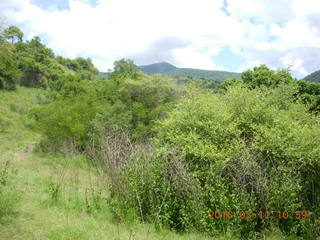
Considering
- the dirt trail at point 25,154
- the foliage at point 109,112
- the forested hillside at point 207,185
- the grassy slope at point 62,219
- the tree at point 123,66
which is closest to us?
the grassy slope at point 62,219

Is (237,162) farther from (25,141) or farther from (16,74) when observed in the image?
(16,74)

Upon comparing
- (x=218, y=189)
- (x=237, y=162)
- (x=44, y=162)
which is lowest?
(x=44, y=162)

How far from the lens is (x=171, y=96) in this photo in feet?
55.8

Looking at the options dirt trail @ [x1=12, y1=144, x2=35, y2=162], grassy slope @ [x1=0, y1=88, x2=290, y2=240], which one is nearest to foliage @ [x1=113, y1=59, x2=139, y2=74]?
dirt trail @ [x1=12, y1=144, x2=35, y2=162]

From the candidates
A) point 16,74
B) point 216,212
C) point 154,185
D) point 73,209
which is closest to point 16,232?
point 73,209

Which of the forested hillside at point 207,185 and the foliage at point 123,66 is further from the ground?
the foliage at point 123,66

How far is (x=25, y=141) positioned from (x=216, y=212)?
14979 mm

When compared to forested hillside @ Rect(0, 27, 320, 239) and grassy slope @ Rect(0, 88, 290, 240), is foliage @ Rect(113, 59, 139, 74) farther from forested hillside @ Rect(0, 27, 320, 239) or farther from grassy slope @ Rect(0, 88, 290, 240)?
forested hillside @ Rect(0, 27, 320, 239)
